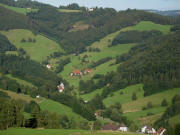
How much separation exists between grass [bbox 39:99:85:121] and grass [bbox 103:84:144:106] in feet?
63.3

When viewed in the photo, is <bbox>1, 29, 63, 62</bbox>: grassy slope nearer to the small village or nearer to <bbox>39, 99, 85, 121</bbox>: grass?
the small village

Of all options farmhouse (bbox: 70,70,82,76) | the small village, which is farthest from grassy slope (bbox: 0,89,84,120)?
farmhouse (bbox: 70,70,82,76)

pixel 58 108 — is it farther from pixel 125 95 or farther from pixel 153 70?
pixel 153 70

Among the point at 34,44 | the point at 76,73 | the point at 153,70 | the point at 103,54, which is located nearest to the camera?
the point at 153,70

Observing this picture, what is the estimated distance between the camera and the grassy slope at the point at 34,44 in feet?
568

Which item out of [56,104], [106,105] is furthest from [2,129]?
[106,105]

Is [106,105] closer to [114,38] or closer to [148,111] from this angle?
[148,111]

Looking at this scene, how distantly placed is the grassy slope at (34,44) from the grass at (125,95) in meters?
69.3

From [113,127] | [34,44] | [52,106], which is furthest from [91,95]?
[34,44]

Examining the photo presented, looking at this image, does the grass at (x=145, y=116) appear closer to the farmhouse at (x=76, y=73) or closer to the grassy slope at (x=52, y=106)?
the grassy slope at (x=52, y=106)

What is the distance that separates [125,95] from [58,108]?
2748 cm

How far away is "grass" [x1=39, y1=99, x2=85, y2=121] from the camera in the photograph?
75.4m

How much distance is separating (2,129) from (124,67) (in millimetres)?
92754

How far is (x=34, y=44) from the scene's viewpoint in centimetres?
18312
